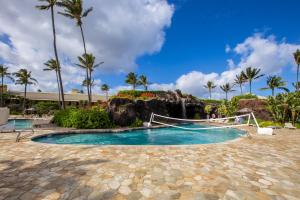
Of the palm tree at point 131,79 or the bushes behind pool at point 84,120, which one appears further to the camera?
the palm tree at point 131,79

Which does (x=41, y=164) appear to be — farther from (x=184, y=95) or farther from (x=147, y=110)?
(x=184, y=95)

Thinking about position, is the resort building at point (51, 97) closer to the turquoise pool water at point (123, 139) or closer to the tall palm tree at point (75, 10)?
the tall palm tree at point (75, 10)

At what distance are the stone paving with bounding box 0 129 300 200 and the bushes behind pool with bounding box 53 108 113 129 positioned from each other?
34.2 feet

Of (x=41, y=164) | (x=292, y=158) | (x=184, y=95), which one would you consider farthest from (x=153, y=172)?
(x=184, y=95)

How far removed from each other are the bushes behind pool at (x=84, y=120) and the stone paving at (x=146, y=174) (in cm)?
1043

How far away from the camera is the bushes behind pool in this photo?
1772 centimetres

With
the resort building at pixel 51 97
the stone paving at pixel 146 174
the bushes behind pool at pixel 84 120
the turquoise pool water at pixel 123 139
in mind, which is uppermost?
the resort building at pixel 51 97

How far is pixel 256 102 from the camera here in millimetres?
35844

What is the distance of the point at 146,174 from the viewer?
4871 millimetres

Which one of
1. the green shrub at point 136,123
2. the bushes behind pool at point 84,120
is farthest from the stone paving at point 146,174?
the green shrub at point 136,123

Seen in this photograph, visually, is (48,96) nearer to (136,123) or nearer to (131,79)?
(131,79)

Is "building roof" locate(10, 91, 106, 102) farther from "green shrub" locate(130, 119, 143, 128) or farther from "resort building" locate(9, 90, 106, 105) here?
"green shrub" locate(130, 119, 143, 128)

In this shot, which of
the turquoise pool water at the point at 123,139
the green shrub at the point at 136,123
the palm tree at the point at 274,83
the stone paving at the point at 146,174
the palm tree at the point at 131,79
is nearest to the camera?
the stone paving at the point at 146,174

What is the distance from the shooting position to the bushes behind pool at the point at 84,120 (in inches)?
698
